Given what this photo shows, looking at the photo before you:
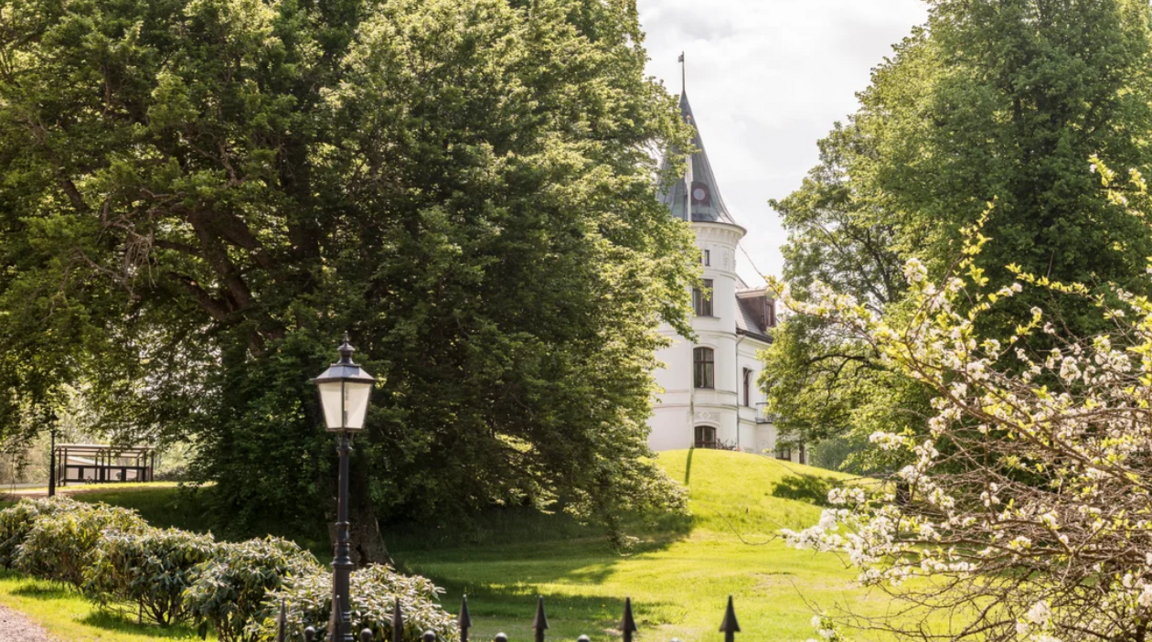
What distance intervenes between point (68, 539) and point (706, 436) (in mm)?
42620

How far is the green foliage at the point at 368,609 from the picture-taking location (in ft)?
30.0

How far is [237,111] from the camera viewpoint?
20.5 meters

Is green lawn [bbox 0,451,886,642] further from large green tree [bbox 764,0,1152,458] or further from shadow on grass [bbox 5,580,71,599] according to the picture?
large green tree [bbox 764,0,1152,458]

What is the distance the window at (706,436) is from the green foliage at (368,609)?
46.5m

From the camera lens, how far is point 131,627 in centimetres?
1319

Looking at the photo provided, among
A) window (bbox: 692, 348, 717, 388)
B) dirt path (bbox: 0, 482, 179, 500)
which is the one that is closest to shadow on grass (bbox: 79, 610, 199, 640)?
dirt path (bbox: 0, 482, 179, 500)

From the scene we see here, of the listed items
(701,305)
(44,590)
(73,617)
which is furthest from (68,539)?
(701,305)

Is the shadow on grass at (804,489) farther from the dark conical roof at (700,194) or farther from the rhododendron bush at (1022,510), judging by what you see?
the rhododendron bush at (1022,510)

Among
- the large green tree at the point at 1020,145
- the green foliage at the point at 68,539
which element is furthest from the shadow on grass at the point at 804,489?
the green foliage at the point at 68,539

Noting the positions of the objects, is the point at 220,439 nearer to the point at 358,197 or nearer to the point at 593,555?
the point at 358,197

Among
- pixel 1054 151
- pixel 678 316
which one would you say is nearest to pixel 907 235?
pixel 1054 151

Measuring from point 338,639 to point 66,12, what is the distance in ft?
54.5

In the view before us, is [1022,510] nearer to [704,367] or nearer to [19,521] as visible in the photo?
[19,521]

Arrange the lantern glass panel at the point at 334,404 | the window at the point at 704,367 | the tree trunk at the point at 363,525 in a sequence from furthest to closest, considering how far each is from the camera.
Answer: the window at the point at 704,367, the tree trunk at the point at 363,525, the lantern glass panel at the point at 334,404
